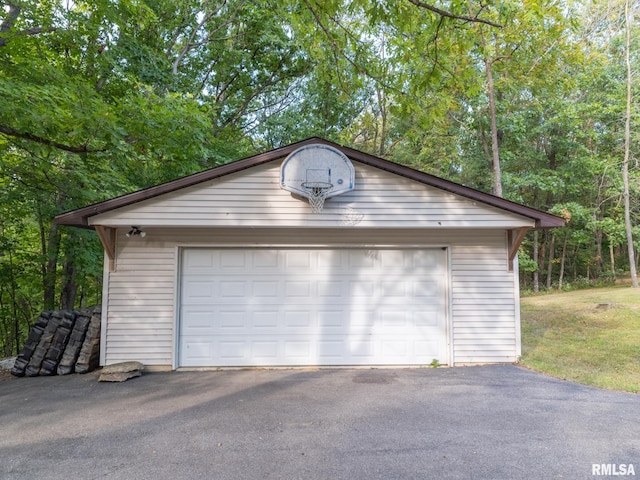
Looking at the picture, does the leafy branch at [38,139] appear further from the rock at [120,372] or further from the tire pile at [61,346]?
the rock at [120,372]

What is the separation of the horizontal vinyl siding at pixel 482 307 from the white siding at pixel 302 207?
2.61 feet

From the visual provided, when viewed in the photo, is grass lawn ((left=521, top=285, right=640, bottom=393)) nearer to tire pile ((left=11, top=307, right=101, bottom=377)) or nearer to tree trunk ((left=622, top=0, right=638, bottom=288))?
tree trunk ((left=622, top=0, right=638, bottom=288))

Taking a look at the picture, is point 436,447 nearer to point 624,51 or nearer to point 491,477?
point 491,477

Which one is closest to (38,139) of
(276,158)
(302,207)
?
(276,158)

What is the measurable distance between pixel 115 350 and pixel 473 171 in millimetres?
17420

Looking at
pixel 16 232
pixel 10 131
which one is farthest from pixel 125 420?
pixel 16 232

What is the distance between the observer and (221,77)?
43.1ft

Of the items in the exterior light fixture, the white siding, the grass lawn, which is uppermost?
the white siding

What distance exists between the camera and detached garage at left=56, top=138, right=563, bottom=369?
538 cm

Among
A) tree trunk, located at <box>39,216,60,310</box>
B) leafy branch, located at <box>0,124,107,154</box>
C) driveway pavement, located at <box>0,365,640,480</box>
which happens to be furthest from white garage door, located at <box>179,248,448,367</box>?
tree trunk, located at <box>39,216,60,310</box>

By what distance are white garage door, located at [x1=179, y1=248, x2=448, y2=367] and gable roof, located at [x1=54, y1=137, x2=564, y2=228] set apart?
119 cm

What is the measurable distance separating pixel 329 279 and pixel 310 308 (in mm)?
584

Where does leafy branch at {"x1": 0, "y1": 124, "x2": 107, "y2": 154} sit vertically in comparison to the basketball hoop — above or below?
above

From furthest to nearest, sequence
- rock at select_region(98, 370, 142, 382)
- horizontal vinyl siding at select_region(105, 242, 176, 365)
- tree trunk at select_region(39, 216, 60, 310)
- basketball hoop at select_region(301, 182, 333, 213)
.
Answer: tree trunk at select_region(39, 216, 60, 310), horizontal vinyl siding at select_region(105, 242, 176, 365), basketball hoop at select_region(301, 182, 333, 213), rock at select_region(98, 370, 142, 382)
